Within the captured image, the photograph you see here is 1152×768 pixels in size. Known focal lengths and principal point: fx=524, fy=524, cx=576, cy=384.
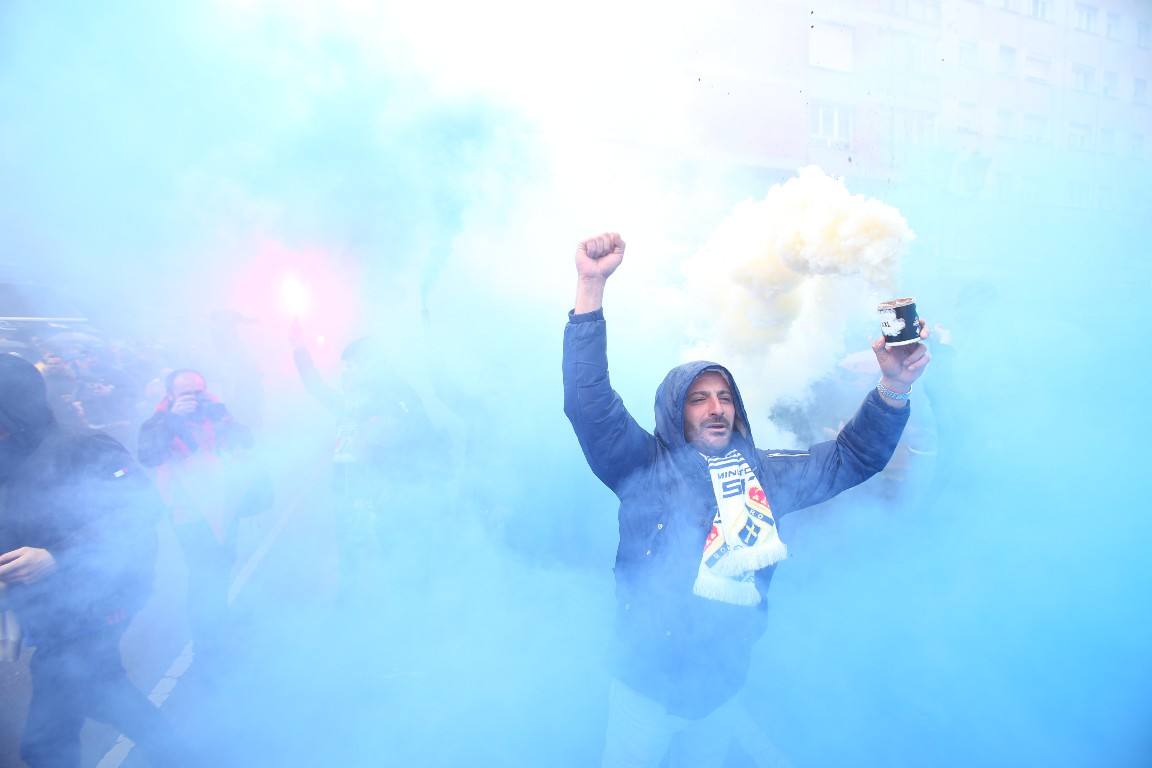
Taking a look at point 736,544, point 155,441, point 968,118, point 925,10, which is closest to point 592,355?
point 736,544

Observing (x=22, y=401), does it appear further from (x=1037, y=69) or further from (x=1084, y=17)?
(x=1084, y=17)

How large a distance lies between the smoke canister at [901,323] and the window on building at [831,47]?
2.77 metres

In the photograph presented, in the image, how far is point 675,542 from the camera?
4.64 feet

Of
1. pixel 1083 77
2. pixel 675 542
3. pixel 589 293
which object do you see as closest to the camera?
pixel 589 293

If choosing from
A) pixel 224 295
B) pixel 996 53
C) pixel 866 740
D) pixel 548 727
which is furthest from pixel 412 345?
pixel 996 53

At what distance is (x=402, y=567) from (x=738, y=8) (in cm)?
386

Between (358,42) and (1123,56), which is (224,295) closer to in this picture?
(358,42)

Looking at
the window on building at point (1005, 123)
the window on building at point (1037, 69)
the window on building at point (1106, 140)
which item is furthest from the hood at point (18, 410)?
the window on building at point (1106, 140)

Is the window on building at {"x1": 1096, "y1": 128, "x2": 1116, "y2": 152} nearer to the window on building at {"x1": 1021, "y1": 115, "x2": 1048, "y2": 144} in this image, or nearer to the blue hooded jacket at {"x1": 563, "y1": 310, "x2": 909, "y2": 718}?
the window on building at {"x1": 1021, "y1": 115, "x2": 1048, "y2": 144}

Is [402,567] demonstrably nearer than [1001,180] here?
Yes

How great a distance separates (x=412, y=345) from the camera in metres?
3.69

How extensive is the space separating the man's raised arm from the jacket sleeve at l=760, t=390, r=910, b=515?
547 millimetres

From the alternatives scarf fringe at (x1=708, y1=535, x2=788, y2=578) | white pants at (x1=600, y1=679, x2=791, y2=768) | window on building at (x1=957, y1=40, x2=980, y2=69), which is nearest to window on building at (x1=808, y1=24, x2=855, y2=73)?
window on building at (x1=957, y1=40, x2=980, y2=69)

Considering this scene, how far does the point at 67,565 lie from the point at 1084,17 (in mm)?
6636
